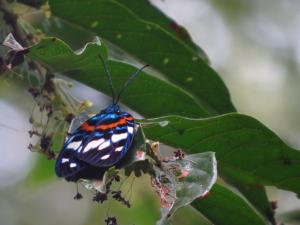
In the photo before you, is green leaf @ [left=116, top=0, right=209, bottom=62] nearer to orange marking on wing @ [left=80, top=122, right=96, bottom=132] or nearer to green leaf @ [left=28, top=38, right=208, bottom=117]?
green leaf @ [left=28, top=38, right=208, bottom=117]

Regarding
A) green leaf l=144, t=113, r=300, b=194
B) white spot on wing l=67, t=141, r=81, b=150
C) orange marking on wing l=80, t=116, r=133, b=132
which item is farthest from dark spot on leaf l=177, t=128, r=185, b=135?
white spot on wing l=67, t=141, r=81, b=150

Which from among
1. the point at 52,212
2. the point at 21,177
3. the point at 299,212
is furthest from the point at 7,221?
the point at 299,212

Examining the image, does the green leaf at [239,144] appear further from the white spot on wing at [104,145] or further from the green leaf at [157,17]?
the green leaf at [157,17]

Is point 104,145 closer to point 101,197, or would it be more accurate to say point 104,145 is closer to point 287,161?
point 101,197

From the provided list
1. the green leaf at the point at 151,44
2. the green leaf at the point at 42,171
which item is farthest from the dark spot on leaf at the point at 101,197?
the green leaf at the point at 42,171

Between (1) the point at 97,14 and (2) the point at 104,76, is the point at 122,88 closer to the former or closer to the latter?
(2) the point at 104,76
